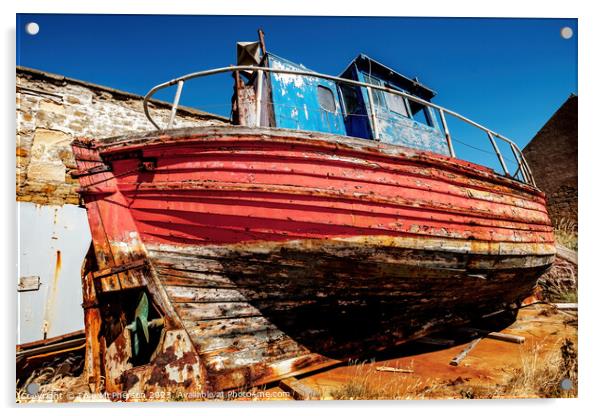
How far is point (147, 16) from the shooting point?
2.64 metres

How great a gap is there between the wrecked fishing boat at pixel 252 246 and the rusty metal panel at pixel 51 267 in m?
0.80

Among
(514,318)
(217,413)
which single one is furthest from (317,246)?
(514,318)

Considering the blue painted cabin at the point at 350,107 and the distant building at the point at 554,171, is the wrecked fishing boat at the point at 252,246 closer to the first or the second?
the blue painted cabin at the point at 350,107

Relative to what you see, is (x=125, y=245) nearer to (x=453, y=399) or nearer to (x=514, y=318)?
(x=453, y=399)

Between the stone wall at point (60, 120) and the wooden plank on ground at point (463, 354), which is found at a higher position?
the stone wall at point (60, 120)

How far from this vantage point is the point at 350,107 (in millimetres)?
4074

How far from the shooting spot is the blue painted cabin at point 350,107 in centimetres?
→ 345

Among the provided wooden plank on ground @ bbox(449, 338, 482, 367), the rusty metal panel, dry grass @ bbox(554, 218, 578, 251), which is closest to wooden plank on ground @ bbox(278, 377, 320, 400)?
wooden plank on ground @ bbox(449, 338, 482, 367)

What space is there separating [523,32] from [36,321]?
504 cm

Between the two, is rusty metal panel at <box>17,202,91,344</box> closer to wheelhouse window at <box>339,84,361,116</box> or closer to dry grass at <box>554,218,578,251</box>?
wheelhouse window at <box>339,84,361,116</box>

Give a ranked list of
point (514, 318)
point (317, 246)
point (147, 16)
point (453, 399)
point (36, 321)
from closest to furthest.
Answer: point (317, 246) < point (453, 399) < point (147, 16) < point (36, 321) < point (514, 318)

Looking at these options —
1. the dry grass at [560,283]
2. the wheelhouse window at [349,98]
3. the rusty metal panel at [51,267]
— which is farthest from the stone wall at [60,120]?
the dry grass at [560,283]

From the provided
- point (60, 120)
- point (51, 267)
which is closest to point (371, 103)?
point (51, 267)

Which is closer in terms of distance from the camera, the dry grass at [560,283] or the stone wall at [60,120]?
the stone wall at [60,120]
